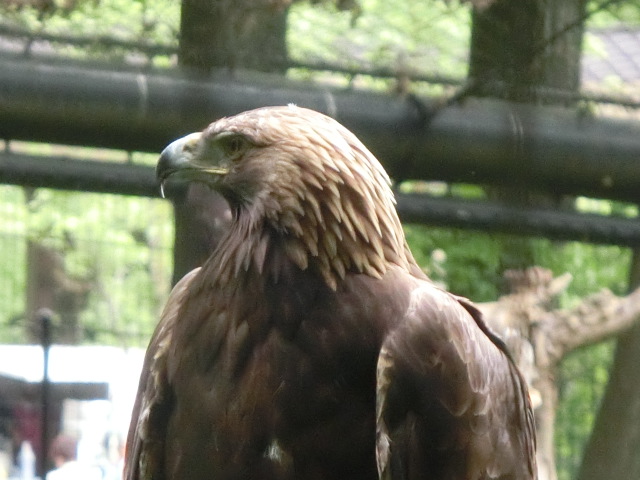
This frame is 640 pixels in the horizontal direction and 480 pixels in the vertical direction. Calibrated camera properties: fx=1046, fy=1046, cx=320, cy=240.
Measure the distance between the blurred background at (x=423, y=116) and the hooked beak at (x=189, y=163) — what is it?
758 mm

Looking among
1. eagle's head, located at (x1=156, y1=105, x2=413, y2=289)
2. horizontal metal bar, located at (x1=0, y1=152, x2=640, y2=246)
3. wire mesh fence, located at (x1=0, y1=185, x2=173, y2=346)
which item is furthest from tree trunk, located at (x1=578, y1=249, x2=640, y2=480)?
eagle's head, located at (x1=156, y1=105, x2=413, y2=289)

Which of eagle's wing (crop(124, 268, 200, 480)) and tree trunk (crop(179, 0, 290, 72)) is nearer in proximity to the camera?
eagle's wing (crop(124, 268, 200, 480))

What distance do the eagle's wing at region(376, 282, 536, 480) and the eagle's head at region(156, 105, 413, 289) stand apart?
0.21 metres

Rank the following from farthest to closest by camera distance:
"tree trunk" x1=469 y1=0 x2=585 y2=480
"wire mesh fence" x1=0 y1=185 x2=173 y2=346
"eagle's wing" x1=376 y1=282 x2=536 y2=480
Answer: "wire mesh fence" x1=0 y1=185 x2=173 y2=346, "tree trunk" x1=469 y1=0 x2=585 y2=480, "eagle's wing" x1=376 y1=282 x2=536 y2=480

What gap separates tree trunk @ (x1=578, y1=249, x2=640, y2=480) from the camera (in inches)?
229

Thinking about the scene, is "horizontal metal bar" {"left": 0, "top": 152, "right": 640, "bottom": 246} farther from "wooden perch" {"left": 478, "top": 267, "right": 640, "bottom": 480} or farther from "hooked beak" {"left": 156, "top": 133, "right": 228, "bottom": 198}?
"hooked beak" {"left": 156, "top": 133, "right": 228, "bottom": 198}

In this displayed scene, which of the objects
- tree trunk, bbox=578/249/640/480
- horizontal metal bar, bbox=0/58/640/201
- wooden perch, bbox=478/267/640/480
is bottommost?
tree trunk, bbox=578/249/640/480

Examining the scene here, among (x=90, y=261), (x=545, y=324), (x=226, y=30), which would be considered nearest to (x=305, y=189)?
(x=226, y=30)

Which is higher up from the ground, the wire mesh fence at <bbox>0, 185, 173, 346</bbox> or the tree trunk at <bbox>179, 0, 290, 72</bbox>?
the tree trunk at <bbox>179, 0, 290, 72</bbox>

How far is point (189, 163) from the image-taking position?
2.90 meters

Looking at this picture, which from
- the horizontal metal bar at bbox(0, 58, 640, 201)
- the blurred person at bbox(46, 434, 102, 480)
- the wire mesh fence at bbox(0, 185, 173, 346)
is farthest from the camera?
the blurred person at bbox(46, 434, 102, 480)

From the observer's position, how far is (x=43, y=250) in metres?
9.23

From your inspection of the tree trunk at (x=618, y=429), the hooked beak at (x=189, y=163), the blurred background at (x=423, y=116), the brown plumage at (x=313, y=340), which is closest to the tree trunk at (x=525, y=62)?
the blurred background at (x=423, y=116)

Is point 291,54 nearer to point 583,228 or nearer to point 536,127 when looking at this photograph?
point 536,127
